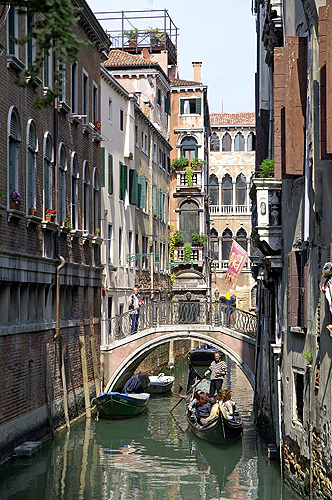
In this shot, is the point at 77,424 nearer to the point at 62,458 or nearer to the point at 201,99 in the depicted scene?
the point at 62,458

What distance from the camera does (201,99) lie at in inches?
1353

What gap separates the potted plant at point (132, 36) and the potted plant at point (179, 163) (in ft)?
18.2

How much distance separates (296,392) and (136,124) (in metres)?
16.0

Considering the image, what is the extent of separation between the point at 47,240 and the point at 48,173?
1.38 metres

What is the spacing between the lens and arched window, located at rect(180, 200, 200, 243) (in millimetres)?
33406

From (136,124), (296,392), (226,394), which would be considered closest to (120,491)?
(296,392)

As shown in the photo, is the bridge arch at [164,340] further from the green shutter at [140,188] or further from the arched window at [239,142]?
the arched window at [239,142]

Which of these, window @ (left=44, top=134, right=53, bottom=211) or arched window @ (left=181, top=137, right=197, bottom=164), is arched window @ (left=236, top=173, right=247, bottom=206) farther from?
window @ (left=44, top=134, right=53, bottom=211)

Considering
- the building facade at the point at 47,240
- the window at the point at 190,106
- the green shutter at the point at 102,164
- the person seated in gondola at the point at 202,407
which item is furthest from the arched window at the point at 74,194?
the window at the point at 190,106

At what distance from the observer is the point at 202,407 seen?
15.4m

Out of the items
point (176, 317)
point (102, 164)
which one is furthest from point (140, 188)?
point (176, 317)

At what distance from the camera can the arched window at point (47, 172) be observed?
1420 centimetres

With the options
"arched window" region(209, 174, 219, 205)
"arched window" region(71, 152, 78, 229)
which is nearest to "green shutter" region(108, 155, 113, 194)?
"arched window" region(71, 152, 78, 229)

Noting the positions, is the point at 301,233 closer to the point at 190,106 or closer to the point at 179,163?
the point at 179,163
